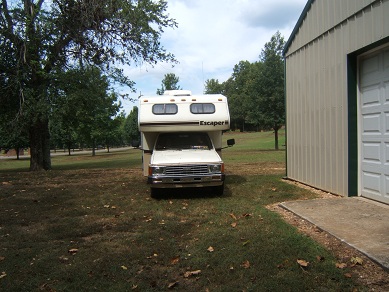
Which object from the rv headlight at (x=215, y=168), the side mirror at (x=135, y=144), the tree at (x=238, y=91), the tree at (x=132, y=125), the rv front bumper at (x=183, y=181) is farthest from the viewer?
the tree at (x=238, y=91)

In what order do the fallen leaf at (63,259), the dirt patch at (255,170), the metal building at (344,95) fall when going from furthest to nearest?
the dirt patch at (255,170), the metal building at (344,95), the fallen leaf at (63,259)

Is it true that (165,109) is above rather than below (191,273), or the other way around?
above

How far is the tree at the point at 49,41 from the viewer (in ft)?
48.5

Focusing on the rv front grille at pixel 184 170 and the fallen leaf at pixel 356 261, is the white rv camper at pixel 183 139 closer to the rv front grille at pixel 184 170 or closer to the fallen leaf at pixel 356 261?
the rv front grille at pixel 184 170

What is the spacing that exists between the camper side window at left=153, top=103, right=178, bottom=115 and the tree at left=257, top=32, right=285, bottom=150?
22.3 m

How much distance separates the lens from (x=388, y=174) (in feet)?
22.5

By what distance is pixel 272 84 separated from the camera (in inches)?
1227

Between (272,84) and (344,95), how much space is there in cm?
2383

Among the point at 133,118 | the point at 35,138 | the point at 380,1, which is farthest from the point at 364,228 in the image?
the point at 133,118

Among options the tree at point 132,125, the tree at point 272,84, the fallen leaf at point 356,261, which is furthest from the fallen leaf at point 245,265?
the tree at point 132,125

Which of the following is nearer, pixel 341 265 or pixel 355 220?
pixel 341 265

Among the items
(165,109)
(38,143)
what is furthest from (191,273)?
(38,143)

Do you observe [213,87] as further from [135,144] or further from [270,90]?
[135,144]

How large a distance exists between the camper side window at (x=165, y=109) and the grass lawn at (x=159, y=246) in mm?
2247
